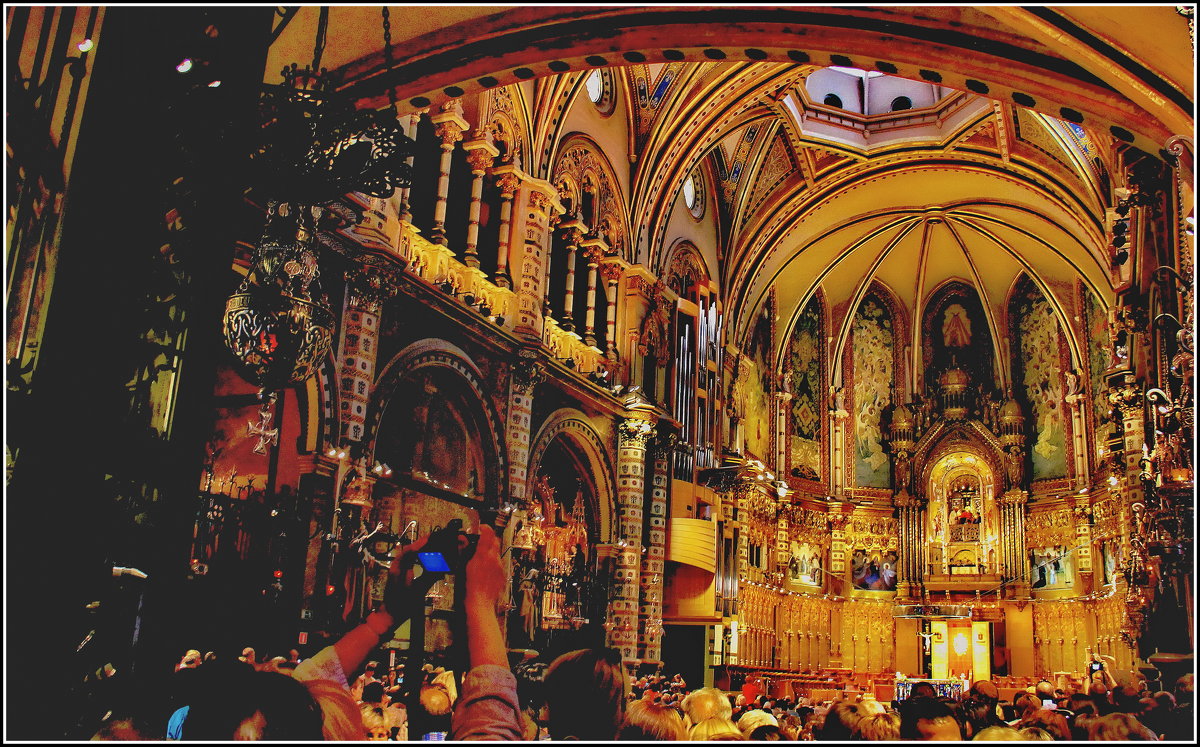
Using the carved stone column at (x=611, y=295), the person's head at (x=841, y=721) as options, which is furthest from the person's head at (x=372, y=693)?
the carved stone column at (x=611, y=295)

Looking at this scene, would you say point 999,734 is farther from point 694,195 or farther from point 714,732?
point 694,195

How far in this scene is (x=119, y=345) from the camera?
17.6 feet

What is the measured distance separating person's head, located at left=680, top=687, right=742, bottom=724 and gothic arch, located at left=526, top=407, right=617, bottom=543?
9914 millimetres

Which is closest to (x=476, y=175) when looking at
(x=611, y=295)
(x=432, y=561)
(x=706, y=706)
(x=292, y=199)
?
(x=611, y=295)

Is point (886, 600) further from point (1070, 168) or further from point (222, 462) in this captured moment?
point (222, 462)

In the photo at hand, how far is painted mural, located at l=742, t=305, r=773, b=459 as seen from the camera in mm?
26844

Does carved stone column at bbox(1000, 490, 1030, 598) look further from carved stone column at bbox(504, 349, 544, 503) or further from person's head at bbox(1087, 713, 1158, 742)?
person's head at bbox(1087, 713, 1158, 742)

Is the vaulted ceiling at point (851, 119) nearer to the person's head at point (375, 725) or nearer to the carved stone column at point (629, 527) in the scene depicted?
the carved stone column at point (629, 527)

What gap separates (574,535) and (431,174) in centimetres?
658

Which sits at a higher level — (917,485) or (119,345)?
(917,485)

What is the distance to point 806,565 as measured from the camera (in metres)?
28.0

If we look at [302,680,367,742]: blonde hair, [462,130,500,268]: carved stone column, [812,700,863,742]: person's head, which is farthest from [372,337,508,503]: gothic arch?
[302,680,367,742]: blonde hair

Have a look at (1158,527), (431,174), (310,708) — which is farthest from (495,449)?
(310,708)

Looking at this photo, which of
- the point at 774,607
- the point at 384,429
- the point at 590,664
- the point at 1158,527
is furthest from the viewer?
the point at 774,607
